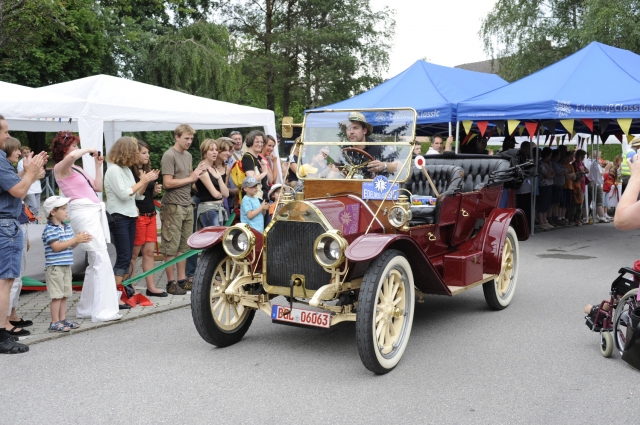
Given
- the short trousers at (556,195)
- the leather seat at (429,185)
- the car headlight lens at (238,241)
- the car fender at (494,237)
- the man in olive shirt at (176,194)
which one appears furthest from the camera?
the short trousers at (556,195)

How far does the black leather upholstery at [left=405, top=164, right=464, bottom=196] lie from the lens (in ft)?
20.6

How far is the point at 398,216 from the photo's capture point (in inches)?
189

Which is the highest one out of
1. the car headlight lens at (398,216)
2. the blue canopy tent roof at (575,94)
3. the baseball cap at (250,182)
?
the blue canopy tent roof at (575,94)

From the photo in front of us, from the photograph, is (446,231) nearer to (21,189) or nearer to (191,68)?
(21,189)

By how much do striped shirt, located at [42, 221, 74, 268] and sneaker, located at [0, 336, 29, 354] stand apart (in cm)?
74

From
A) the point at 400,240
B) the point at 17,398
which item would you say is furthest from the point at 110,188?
the point at 400,240

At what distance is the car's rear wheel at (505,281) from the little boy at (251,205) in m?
2.47

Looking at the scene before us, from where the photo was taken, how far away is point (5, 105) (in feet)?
21.5

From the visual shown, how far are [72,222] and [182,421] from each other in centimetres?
288

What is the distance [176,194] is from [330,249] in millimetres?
3141

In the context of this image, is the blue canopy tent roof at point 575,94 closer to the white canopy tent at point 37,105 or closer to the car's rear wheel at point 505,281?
the car's rear wheel at point 505,281

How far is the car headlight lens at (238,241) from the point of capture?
471 centimetres

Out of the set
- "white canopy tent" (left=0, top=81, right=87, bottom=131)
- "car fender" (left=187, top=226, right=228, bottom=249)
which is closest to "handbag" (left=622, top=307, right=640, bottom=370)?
"car fender" (left=187, top=226, right=228, bottom=249)

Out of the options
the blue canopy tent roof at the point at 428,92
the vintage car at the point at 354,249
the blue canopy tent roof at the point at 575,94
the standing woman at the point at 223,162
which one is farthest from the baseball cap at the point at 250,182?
the blue canopy tent roof at the point at 428,92
